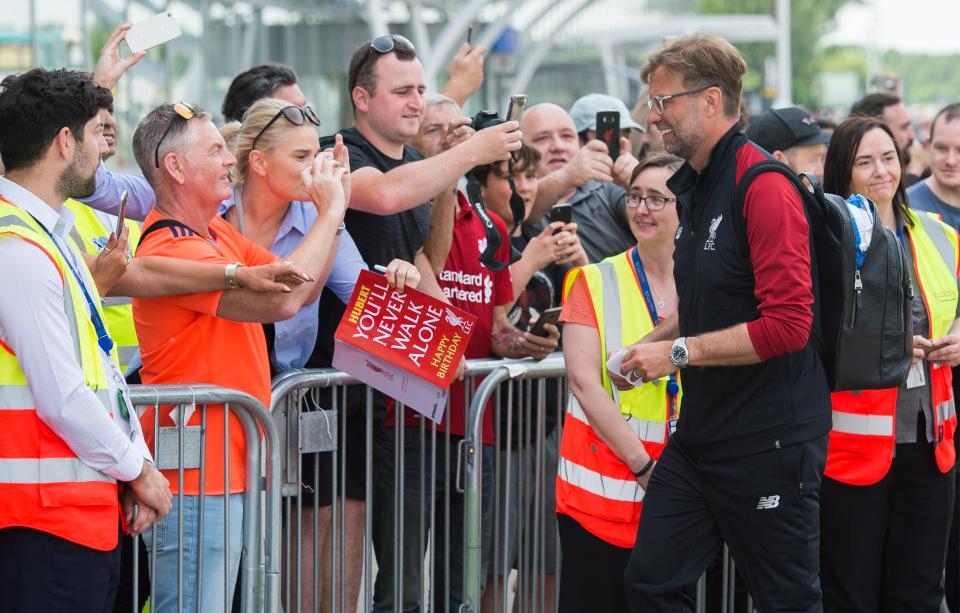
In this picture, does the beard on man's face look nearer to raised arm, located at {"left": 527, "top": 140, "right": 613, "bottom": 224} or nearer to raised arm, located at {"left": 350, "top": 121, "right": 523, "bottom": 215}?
raised arm, located at {"left": 350, "top": 121, "right": 523, "bottom": 215}

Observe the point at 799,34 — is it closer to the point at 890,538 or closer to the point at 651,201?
the point at 890,538

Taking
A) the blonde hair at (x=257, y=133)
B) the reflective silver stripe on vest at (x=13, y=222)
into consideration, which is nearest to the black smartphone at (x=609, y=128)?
the blonde hair at (x=257, y=133)

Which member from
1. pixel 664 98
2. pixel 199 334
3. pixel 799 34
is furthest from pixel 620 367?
pixel 799 34

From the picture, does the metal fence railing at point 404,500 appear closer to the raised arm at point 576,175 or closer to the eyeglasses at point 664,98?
the raised arm at point 576,175

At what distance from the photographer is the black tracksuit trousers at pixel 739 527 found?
409cm

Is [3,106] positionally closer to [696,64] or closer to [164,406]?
[164,406]

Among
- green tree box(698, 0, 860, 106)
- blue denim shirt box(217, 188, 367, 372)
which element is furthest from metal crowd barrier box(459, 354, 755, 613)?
green tree box(698, 0, 860, 106)

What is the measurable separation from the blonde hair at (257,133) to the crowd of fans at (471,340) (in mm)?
10

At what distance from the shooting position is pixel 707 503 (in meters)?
4.24

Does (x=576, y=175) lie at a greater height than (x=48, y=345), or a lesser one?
greater

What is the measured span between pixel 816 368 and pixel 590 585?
3.85 feet

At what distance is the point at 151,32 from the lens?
494 cm

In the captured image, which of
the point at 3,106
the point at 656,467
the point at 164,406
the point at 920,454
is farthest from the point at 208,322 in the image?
the point at 920,454

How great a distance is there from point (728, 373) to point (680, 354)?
0.23 m
